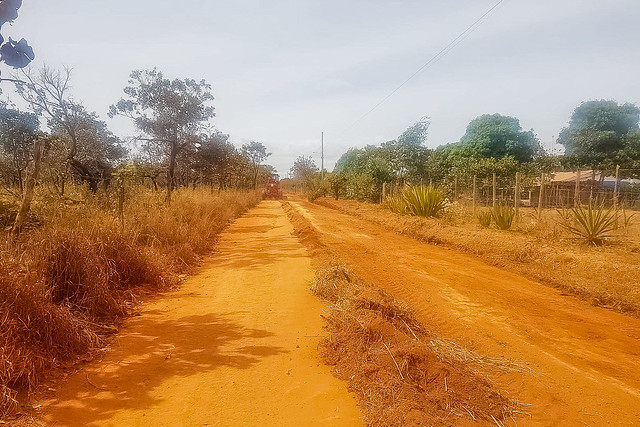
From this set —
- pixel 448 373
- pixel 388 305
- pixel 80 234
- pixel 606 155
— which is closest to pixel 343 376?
pixel 448 373

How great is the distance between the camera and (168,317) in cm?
474

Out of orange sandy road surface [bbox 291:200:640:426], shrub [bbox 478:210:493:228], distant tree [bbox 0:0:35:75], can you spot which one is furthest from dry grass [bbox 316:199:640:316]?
distant tree [bbox 0:0:35:75]

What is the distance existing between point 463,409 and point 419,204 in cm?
1342

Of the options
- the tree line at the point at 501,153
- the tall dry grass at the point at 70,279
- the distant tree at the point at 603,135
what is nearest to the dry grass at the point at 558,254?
the tall dry grass at the point at 70,279

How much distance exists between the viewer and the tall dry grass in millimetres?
3127

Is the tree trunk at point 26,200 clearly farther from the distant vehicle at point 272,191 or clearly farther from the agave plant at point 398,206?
the distant vehicle at point 272,191

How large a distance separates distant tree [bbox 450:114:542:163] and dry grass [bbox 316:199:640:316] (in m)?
22.0

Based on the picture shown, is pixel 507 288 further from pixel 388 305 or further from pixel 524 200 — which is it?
pixel 524 200

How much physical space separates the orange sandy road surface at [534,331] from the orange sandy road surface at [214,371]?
5.48 feet

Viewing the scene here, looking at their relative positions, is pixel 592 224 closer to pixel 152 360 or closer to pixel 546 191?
pixel 152 360

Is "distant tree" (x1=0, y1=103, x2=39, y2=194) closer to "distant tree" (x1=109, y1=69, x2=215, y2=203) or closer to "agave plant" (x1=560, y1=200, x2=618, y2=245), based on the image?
"distant tree" (x1=109, y1=69, x2=215, y2=203)

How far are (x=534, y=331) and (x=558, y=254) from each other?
4731 millimetres

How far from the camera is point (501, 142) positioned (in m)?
33.6

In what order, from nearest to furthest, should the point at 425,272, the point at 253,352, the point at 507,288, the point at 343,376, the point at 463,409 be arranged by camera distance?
the point at 463,409 → the point at 343,376 → the point at 253,352 → the point at 507,288 → the point at 425,272
